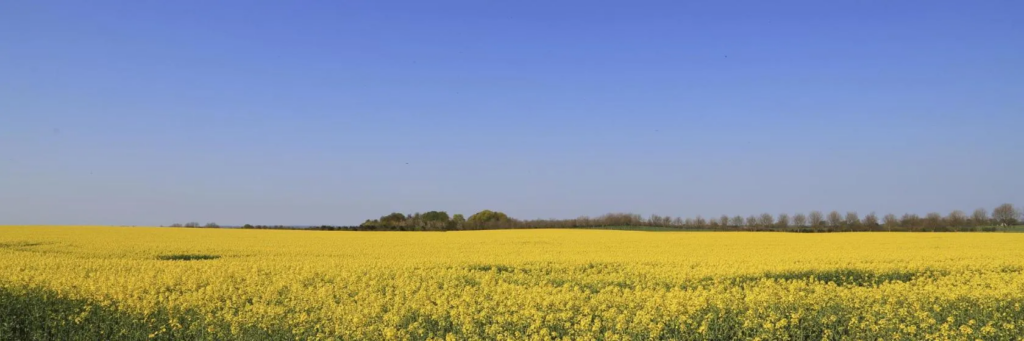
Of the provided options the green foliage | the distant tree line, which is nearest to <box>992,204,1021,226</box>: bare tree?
the distant tree line

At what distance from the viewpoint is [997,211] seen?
3553 inches

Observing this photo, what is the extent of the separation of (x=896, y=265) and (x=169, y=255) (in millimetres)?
22721

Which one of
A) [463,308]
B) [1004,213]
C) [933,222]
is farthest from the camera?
[1004,213]

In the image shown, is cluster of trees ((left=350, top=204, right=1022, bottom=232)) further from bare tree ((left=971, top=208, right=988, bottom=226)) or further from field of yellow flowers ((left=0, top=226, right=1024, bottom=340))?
field of yellow flowers ((left=0, top=226, right=1024, bottom=340))

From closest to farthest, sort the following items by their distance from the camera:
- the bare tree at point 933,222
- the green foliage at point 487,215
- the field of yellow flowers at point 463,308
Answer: the field of yellow flowers at point 463,308 < the bare tree at point 933,222 < the green foliage at point 487,215

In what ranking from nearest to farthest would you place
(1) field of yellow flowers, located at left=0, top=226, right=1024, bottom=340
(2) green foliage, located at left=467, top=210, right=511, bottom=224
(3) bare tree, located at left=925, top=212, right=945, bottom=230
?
1. (1) field of yellow flowers, located at left=0, top=226, right=1024, bottom=340
2. (3) bare tree, located at left=925, top=212, right=945, bottom=230
3. (2) green foliage, located at left=467, top=210, right=511, bottom=224

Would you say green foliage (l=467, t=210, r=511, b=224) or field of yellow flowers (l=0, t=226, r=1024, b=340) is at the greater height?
green foliage (l=467, t=210, r=511, b=224)

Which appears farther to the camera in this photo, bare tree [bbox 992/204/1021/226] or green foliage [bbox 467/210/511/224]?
green foliage [bbox 467/210/511/224]

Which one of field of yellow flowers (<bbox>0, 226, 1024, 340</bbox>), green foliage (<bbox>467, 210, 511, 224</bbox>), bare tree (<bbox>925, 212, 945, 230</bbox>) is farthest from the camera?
green foliage (<bbox>467, 210, 511, 224</bbox>)

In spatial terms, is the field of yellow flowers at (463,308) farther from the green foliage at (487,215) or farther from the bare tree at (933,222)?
the green foliage at (487,215)

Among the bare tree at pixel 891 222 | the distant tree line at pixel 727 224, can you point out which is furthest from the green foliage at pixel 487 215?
the bare tree at pixel 891 222

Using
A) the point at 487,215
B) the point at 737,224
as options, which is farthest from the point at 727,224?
the point at 487,215

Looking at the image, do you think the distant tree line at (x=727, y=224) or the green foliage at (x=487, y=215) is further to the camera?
the green foliage at (x=487, y=215)

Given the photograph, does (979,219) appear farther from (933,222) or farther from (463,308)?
(463,308)
